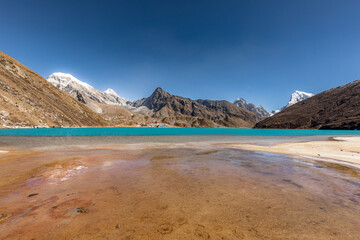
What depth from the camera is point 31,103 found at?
10112cm

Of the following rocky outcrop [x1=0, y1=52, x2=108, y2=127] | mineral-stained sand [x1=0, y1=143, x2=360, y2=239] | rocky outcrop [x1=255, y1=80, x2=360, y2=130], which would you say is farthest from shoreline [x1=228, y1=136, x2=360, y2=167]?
rocky outcrop [x1=255, y1=80, x2=360, y2=130]

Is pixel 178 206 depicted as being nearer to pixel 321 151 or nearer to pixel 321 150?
pixel 321 151

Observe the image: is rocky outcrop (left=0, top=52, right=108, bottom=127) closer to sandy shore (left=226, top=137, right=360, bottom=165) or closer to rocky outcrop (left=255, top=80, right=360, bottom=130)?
sandy shore (left=226, top=137, right=360, bottom=165)

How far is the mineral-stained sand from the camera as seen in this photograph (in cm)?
387

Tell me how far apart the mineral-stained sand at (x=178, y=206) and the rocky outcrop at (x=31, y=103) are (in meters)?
99.7

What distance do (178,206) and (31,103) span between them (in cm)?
13218

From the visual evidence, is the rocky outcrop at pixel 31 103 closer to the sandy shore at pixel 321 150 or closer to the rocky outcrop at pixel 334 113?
the sandy shore at pixel 321 150

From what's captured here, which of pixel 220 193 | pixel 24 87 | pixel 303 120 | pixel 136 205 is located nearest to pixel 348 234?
pixel 220 193

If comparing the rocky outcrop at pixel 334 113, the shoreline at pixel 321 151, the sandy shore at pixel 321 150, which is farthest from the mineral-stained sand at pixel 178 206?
the rocky outcrop at pixel 334 113

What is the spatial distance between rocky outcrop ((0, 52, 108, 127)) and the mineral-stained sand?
99679mm

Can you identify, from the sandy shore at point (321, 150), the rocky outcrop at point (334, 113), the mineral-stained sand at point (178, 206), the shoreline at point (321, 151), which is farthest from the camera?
the rocky outcrop at point (334, 113)

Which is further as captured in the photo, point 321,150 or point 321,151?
point 321,150

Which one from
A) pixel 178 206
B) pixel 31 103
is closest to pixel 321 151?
pixel 178 206

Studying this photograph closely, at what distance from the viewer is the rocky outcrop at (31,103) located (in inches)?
3268
